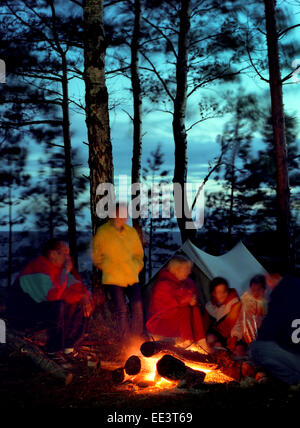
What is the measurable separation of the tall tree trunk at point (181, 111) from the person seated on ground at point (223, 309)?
496 centimetres

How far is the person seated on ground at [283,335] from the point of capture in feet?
15.3

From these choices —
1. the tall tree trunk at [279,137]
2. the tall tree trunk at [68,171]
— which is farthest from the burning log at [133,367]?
the tall tree trunk at [68,171]

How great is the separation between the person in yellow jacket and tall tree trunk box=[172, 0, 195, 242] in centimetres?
502

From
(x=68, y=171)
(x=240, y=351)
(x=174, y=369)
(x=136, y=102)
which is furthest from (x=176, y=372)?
(x=68, y=171)

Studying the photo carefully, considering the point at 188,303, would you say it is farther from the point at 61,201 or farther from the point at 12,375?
the point at 61,201

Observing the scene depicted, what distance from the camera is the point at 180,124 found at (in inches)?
444

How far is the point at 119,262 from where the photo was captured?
6113mm

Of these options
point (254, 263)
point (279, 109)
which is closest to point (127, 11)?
point (279, 109)

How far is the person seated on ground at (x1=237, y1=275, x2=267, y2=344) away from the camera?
19.4 feet

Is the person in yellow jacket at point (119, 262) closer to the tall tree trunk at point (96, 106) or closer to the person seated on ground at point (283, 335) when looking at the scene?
the tall tree trunk at point (96, 106)

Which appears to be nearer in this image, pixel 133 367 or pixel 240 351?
pixel 133 367

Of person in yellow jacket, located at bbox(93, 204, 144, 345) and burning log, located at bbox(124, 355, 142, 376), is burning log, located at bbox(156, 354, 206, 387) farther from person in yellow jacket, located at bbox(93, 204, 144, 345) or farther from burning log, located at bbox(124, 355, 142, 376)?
person in yellow jacket, located at bbox(93, 204, 144, 345)

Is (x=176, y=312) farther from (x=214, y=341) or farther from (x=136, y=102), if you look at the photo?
(x=136, y=102)

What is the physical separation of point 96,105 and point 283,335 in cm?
436
